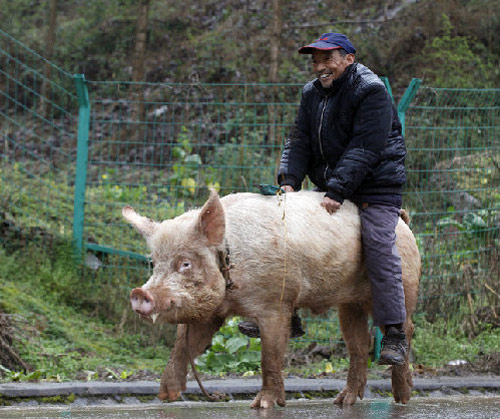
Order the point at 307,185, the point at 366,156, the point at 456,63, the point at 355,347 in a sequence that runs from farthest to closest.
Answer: the point at 456,63
the point at 307,185
the point at 355,347
the point at 366,156

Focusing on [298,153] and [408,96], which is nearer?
[298,153]

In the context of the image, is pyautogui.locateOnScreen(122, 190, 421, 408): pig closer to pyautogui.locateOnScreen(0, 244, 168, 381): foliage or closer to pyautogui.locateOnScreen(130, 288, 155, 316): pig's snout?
pyautogui.locateOnScreen(130, 288, 155, 316): pig's snout

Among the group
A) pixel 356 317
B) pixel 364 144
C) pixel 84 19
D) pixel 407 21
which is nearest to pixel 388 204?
pixel 364 144

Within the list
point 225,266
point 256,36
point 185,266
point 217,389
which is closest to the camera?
point 185,266

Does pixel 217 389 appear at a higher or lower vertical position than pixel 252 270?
lower

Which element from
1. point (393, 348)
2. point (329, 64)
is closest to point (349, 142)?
point (329, 64)

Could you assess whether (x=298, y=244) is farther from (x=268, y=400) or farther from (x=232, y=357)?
(x=232, y=357)

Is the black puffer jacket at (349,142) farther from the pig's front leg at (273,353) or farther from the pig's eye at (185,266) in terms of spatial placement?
the pig's eye at (185,266)

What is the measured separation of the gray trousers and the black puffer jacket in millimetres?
165

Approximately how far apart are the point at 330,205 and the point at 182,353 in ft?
4.03

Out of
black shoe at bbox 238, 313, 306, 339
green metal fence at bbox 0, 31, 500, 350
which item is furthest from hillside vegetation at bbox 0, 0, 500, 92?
black shoe at bbox 238, 313, 306, 339

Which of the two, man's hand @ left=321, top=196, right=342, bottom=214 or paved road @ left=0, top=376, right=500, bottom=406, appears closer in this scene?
man's hand @ left=321, top=196, right=342, bottom=214

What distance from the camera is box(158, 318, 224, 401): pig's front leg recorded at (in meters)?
5.01

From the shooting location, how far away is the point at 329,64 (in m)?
5.39
